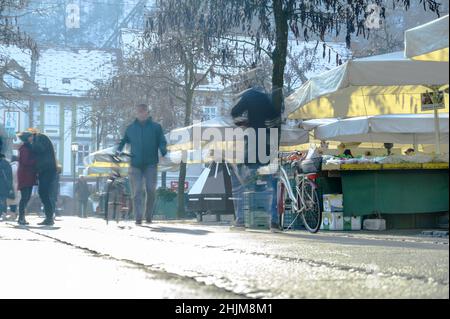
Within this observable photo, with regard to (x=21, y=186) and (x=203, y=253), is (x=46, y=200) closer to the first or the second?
(x=21, y=186)

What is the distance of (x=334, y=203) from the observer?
13.1m

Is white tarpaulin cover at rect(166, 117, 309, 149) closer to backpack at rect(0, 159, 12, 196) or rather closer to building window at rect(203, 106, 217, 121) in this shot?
backpack at rect(0, 159, 12, 196)

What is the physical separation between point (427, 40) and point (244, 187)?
12.1ft

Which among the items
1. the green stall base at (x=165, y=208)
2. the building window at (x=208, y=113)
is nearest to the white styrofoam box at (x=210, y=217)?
the green stall base at (x=165, y=208)

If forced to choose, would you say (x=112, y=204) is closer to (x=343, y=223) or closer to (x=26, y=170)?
(x=26, y=170)

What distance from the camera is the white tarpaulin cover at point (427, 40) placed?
9.41m

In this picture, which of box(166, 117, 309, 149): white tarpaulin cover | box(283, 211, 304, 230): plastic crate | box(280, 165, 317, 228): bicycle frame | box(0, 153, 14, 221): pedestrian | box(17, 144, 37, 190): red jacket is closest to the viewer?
box(280, 165, 317, 228): bicycle frame

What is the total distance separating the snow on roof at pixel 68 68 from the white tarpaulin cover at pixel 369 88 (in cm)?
6000

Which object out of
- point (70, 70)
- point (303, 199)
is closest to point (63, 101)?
point (70, 70)

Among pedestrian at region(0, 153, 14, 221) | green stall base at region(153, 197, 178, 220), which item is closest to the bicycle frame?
pedestrian at region(0, 153, 14, 221)

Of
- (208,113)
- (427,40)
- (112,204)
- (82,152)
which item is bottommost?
(112,204)

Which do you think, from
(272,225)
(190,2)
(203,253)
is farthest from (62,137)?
(203,253)

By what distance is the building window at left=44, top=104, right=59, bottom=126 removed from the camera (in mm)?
75812
